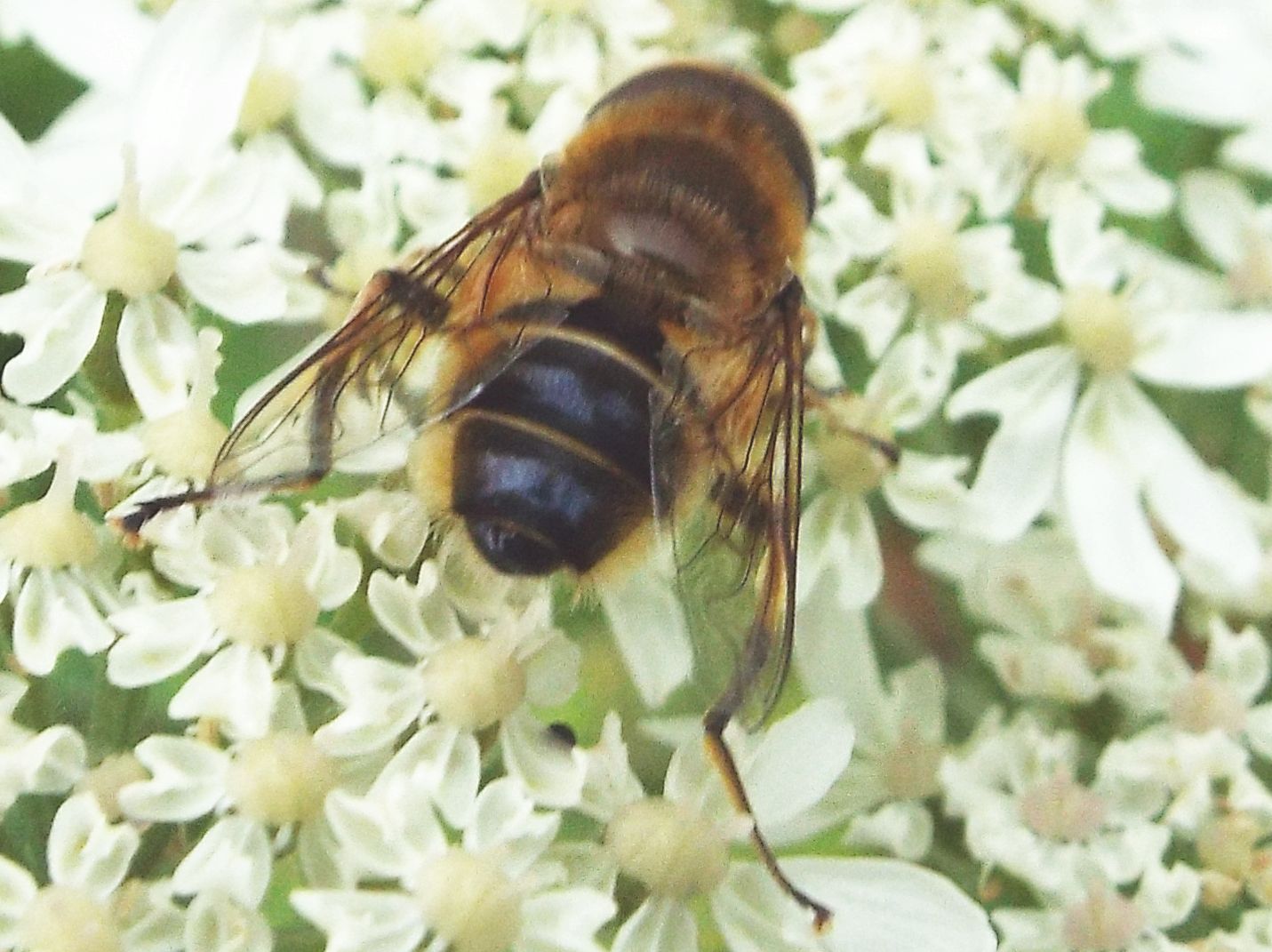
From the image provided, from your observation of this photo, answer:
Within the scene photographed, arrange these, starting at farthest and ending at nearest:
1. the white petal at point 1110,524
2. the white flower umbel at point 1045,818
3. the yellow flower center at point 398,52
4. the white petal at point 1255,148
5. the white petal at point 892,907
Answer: the white petal at point 1255,148
the yellow flower center at point 398,52
the white petal at point 1110,524
the white flower umbel at point 1045,818
the white petal at point 892,907

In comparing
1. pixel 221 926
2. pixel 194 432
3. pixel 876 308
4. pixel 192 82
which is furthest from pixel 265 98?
pixel 221 926

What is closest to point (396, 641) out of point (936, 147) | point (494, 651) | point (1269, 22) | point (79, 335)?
point (494, 651)

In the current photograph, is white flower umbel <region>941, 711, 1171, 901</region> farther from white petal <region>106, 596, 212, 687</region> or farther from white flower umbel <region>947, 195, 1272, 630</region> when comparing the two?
white petal <region>106, 596, 212, 687</region>

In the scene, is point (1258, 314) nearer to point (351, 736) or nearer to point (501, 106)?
point (501, 106)

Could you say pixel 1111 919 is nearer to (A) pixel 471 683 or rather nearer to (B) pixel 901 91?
(A) pixel 471 683

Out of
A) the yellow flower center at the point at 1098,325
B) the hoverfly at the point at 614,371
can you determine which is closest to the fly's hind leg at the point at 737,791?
the hoverfly at the point at 614,371

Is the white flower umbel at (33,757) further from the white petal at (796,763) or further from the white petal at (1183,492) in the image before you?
the white petal at (1183,492)
